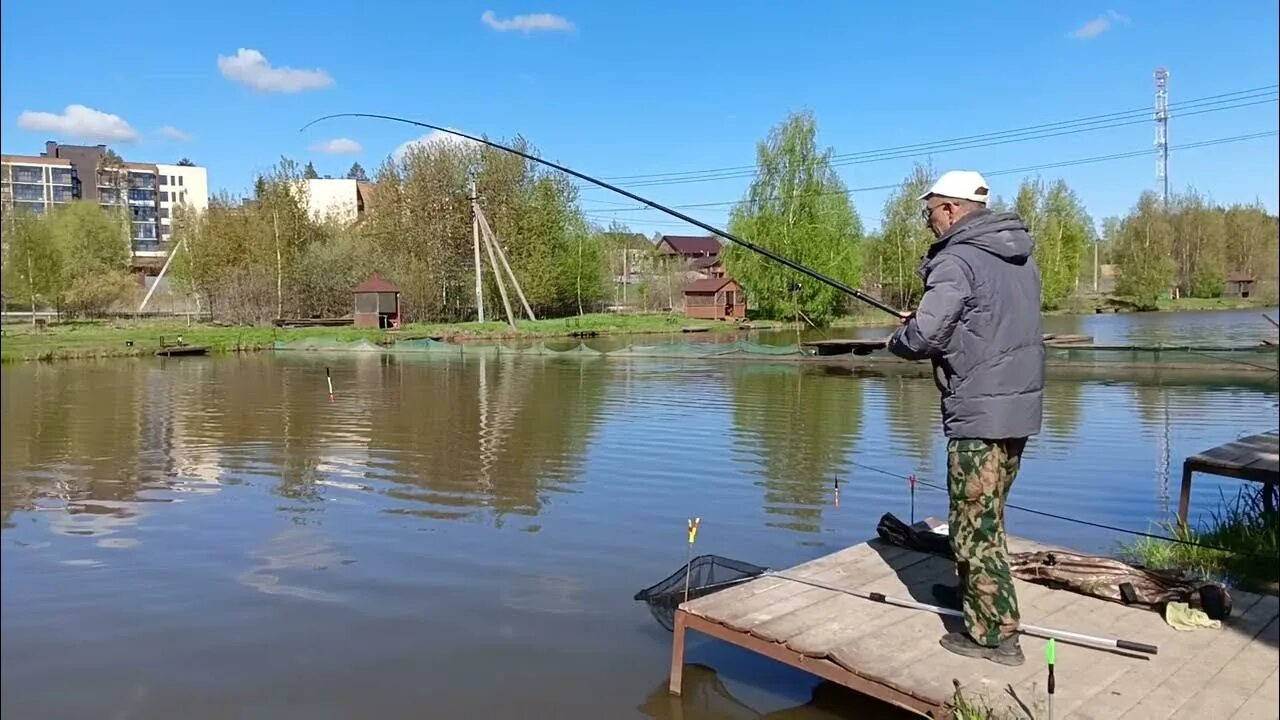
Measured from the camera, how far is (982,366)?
163 inches

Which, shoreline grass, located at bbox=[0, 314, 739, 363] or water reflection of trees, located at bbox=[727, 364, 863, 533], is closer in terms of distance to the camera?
water reflection of trees, located at bbox=[727, 364, 863, 533]

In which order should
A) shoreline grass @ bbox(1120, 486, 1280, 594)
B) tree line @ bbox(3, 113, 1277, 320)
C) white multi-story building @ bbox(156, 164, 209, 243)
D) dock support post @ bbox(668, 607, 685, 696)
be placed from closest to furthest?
1. shoreline grass @ bbox(1120, 486, 1280, 594)
2. dock support post @ bbox(668, 607, 685, 696)
3. tree line @ bbox(3, 113, 1277, 320)
4. white multi-story building @ bbox(156, 164, 209, 243)

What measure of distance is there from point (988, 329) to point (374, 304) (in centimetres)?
4436

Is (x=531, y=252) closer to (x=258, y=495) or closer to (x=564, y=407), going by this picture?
(x=564, y=407)

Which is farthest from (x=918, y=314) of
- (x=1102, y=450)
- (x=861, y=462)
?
(x=1102, y=450)

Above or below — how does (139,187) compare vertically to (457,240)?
above

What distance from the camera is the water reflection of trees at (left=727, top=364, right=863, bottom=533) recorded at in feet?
32.1

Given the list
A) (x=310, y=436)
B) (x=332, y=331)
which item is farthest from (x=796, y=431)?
(x=332, y=331)

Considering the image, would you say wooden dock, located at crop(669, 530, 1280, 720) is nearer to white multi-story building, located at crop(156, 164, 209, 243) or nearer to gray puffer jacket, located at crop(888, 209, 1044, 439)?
gray puffer jacket, located at crop(888, 209, 1044, 439)

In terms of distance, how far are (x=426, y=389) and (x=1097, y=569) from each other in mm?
18290

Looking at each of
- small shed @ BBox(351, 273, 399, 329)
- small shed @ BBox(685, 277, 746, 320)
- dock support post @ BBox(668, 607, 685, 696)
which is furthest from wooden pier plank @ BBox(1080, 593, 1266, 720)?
small shed @ BBox(685, 277, 746, 320)

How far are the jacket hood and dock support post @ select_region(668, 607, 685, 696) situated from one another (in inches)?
97.0

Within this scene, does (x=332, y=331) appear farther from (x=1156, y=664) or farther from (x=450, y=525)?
(x=1156, y=664)

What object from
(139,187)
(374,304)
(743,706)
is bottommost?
(743,706)
